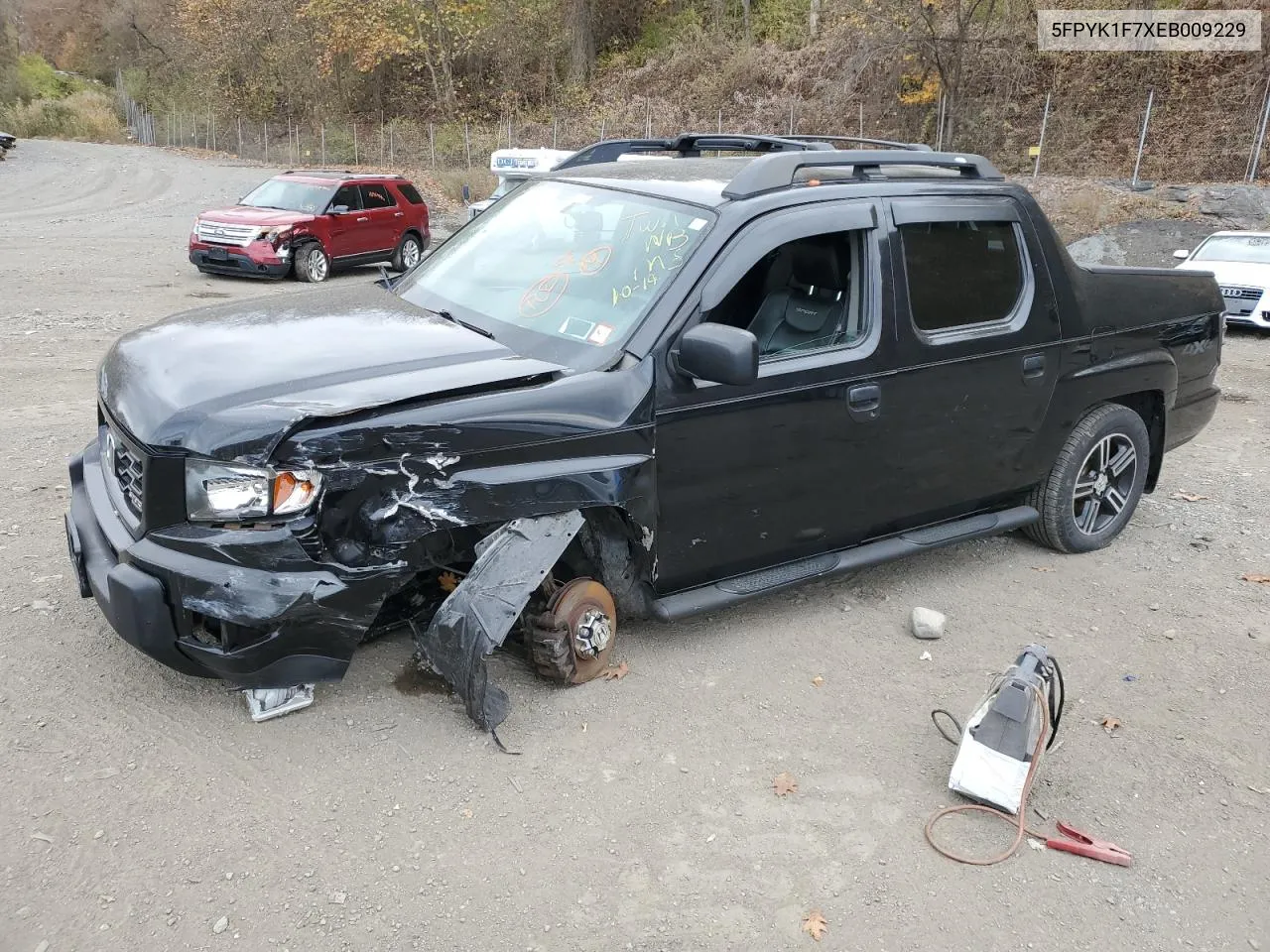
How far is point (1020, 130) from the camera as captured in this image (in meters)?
25.5

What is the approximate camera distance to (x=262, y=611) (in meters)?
3.11

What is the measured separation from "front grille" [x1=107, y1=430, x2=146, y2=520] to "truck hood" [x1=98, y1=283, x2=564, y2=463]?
0.37 feet

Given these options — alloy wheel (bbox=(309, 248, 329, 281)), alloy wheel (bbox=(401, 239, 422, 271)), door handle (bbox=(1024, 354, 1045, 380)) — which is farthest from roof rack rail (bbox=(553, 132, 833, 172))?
alloy wheel (bbox=(401, 239, 422, 271))

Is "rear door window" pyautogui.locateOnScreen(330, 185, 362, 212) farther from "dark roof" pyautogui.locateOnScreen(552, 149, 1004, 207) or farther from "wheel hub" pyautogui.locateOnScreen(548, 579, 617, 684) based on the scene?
"wheel hub" pyautogui.locateOnScreen(548, 579, 617, 684)

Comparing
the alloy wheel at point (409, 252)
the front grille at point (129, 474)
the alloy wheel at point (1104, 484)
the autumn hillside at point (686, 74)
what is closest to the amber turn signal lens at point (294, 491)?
the front grille at point (129, 474)

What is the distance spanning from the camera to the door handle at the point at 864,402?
163 inches

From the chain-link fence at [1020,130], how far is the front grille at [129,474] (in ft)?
76.2

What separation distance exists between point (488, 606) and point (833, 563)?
64.3 inches

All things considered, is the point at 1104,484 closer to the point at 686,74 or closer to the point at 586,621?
the point at 586,621

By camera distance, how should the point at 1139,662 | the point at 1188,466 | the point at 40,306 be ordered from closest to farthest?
the point at 1139,662 → the point at 1188,466 → the point at 40,306

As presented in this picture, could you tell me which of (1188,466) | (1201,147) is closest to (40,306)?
(1188,466)

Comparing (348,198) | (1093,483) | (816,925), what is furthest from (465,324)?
(348,198)

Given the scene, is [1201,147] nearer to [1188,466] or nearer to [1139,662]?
[1188,466]

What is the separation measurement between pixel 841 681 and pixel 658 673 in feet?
2.39
